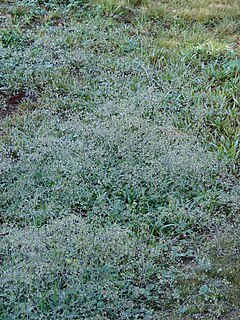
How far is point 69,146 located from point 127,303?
1453mm

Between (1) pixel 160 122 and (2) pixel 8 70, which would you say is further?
(2) pixel 8 70

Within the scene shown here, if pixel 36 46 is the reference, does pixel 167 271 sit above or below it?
below

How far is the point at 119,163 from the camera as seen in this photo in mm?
3713

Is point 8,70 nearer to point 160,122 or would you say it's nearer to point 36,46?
point 36,46

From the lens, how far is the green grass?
2.80 m

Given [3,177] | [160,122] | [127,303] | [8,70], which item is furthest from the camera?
[8,70]

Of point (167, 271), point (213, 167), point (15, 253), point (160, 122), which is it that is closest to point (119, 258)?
point (167, 271)

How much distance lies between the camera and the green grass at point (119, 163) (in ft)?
9.20

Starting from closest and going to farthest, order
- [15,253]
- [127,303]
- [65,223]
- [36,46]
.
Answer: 1. [127,303]
2. [15,253]
3. [65,223]
4. [36,46]

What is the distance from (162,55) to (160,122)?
1160 millimetres

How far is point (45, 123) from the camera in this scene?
4180 millimetres

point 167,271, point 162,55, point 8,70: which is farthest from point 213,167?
point 8,70

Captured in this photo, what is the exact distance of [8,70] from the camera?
15.7 feet

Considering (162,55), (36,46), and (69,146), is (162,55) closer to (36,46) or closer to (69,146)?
(36,46)
